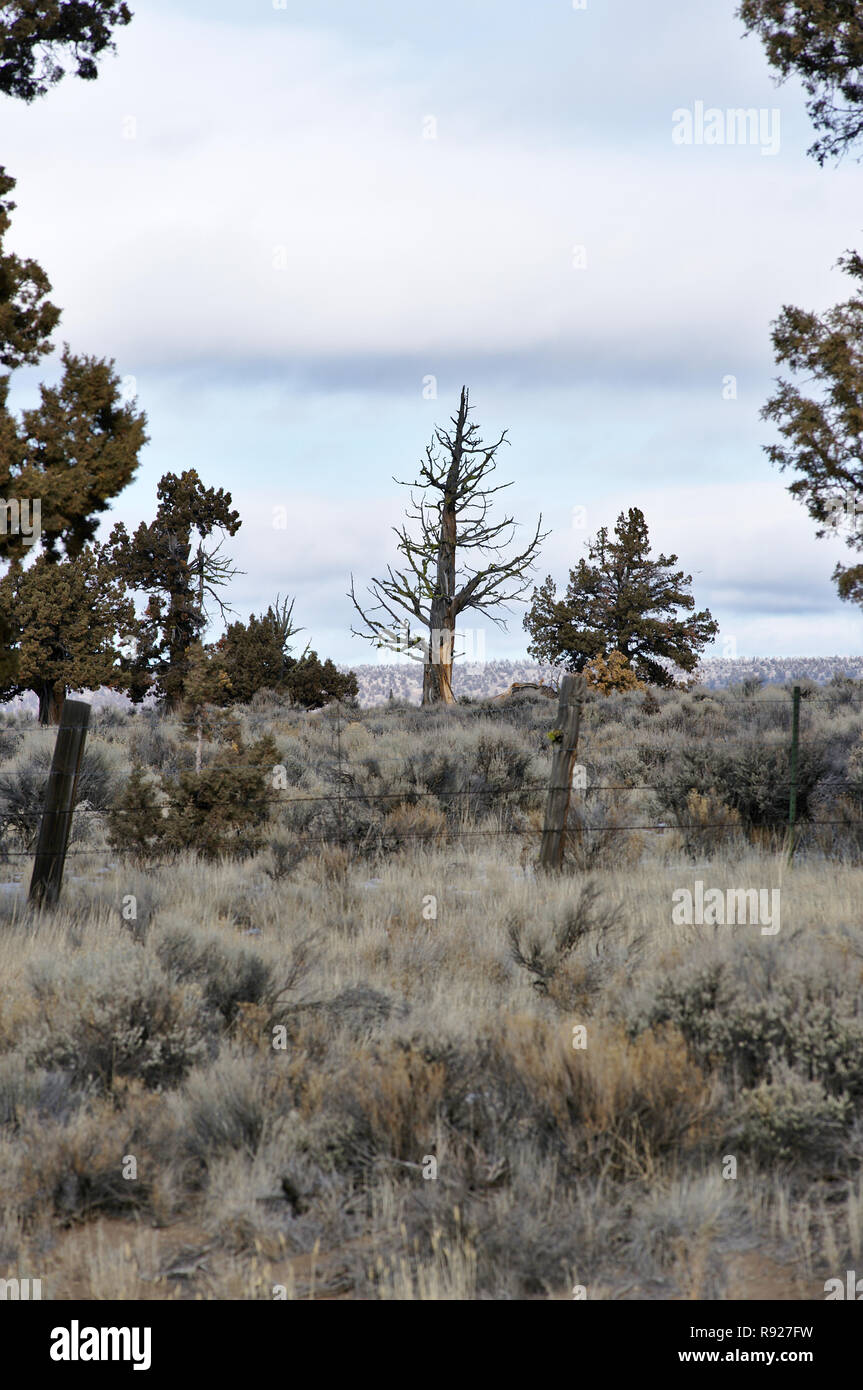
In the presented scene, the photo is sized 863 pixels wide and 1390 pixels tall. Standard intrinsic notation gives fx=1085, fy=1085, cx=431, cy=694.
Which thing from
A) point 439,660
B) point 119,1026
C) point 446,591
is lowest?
point 119,1026

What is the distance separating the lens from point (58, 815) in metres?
9.05

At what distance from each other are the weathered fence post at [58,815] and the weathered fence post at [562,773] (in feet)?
14.0

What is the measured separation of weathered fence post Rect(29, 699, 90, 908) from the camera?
899cm

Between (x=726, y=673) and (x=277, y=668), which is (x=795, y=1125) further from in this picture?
(x=726, y=673)

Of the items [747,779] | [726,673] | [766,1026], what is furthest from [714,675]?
[766,1026]

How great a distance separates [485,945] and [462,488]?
22.9 meters

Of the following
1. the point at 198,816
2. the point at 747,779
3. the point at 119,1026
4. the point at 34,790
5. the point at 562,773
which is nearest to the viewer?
the point at 119,1026

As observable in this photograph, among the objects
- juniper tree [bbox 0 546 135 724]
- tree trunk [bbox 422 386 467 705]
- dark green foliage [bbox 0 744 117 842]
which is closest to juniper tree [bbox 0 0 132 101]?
dark green foliage [bbox 0 744 117 842]

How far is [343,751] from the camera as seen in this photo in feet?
59.7

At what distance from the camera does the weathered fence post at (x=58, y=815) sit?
8.99 meters

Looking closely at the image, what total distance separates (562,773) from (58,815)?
181 inches

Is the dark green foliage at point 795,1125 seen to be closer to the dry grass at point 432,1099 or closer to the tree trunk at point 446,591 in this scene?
the dry grass at point 432,1099

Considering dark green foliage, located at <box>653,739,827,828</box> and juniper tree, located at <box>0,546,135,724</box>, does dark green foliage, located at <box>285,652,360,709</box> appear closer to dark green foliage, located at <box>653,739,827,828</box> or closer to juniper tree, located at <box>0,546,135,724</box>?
juniper tree, located at <box>0,546,135,724</box>

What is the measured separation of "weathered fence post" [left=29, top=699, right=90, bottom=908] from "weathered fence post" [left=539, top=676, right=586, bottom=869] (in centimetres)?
427
